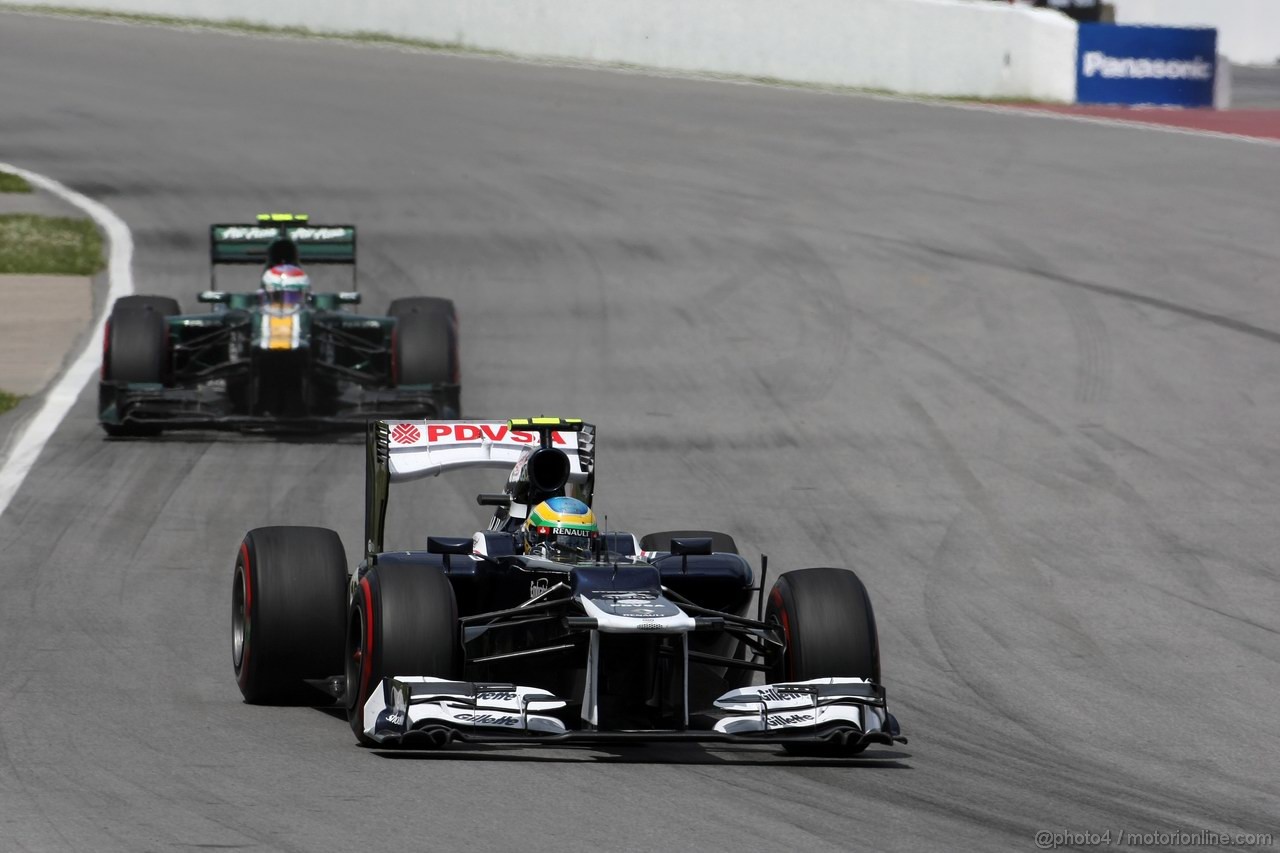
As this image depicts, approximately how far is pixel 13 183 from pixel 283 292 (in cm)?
1264

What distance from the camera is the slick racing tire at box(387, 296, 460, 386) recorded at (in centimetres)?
1778

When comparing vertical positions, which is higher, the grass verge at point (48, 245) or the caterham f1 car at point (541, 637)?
the grass verge at point (48, 245)

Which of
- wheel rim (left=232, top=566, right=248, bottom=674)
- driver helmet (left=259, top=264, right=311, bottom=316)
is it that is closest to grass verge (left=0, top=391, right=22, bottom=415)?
driver helmet (left=259, top=264, right=311, bottom=316)

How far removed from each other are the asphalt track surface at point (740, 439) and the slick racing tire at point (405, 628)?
0.39 m

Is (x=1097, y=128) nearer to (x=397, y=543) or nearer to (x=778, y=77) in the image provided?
(x=778, y=77)

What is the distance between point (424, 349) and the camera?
58.6ft

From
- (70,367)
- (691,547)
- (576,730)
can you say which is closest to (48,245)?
(70,367)

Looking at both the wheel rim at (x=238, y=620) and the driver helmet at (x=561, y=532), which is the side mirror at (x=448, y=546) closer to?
the driver helmet at (x=561, y=532)

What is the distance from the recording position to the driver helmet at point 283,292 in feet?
59.0

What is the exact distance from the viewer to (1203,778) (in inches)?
356

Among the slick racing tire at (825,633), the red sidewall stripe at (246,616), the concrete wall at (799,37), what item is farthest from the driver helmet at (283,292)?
the concrete wall at (799,37)

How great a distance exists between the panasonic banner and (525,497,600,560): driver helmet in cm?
2865

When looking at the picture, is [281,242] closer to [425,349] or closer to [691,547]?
[425,349]

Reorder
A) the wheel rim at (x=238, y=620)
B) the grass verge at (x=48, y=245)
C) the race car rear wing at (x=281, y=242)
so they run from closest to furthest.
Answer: the wheel rim at (x=238, y=620)
the race car rear wing at (x=281, y=242)
the grass verge at (x=48, y=245)
